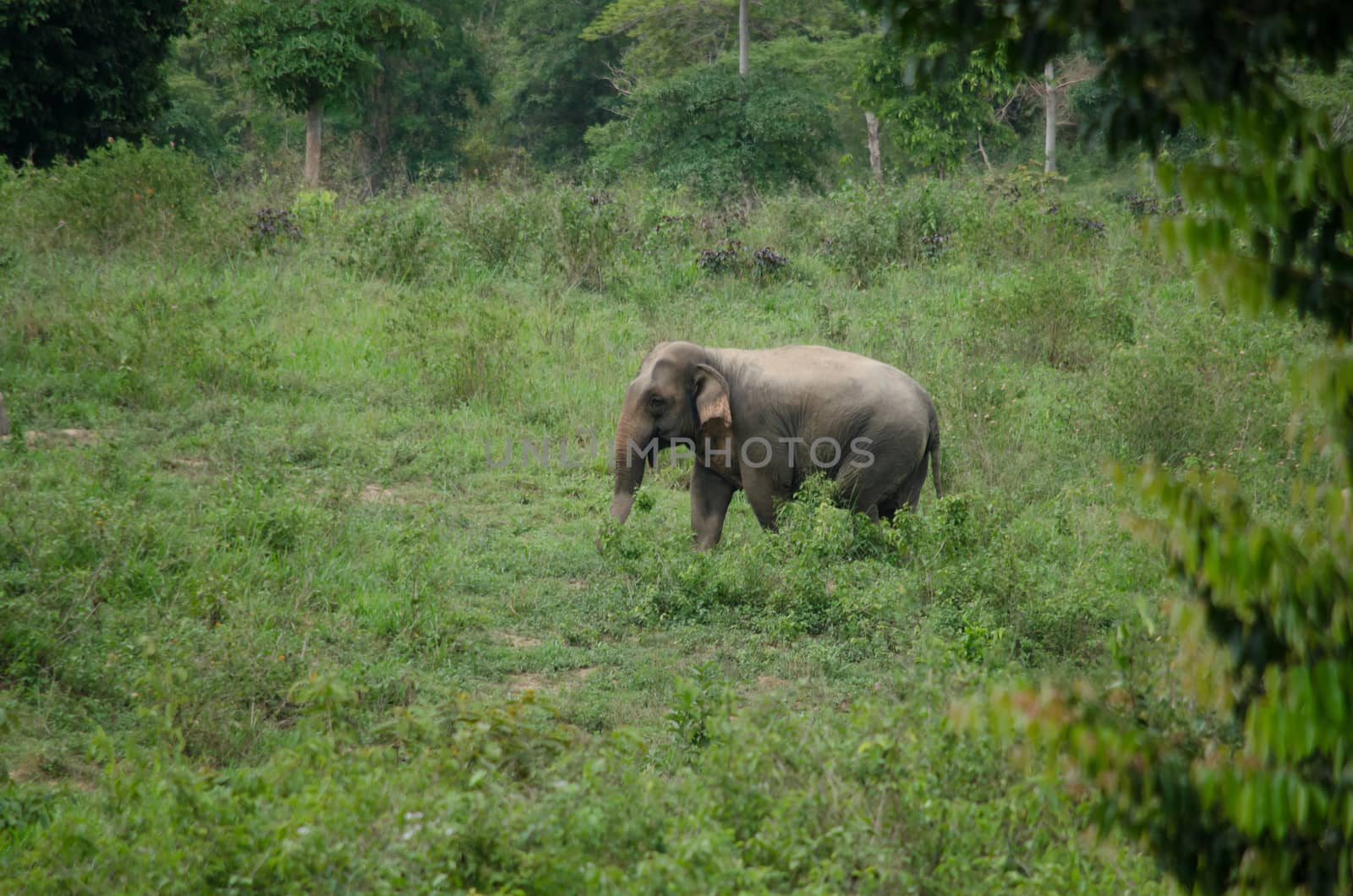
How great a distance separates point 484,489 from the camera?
9.94m

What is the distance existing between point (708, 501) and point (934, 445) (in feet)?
5.17

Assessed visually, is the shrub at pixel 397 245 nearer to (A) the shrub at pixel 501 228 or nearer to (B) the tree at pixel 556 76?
(A) the shrub at pixel 501 228

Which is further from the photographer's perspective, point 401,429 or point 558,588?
point 401,429

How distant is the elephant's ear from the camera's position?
331 inches

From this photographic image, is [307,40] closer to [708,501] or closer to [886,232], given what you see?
[886,232]

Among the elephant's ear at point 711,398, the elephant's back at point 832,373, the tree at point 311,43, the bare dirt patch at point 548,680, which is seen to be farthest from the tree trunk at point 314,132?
the bare dirt patch at point 548,680

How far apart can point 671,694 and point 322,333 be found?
7.88 m

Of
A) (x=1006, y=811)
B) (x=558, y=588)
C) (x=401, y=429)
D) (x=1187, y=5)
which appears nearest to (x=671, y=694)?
(x=558, y=588)

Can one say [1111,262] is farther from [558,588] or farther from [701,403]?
[558,588]

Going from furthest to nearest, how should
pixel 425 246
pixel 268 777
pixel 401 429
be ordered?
pixel 425 246 → pixel 401 429 → pixel 268 777

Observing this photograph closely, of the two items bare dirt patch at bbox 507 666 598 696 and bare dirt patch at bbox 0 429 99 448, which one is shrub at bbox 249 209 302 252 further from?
bare dirt patch at bbox 507 666 598 696

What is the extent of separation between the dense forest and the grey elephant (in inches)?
11.9

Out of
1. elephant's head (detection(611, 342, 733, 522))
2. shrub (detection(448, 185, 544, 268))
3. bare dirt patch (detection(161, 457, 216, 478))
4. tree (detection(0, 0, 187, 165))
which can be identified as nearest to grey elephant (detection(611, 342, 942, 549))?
elephant's head (detection(611, 342, 733, 522))

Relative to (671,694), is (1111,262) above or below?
above
